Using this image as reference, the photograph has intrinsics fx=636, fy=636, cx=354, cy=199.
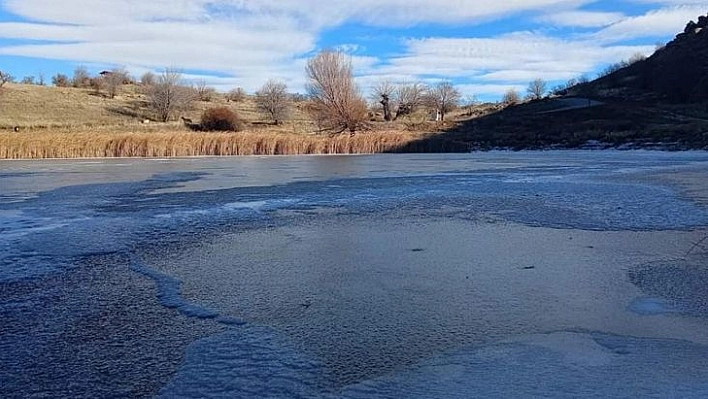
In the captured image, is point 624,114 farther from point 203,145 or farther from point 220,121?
point 203,145

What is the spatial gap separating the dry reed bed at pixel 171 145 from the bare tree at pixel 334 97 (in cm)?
1001

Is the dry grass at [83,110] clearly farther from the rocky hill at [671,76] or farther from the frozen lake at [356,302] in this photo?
the frozen lake at [356,302]

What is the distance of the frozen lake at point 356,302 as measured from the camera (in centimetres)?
274

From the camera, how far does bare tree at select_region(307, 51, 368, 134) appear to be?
3916 cm

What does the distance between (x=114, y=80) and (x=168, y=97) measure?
18594mm

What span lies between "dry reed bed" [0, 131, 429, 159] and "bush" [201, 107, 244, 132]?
13284 mm

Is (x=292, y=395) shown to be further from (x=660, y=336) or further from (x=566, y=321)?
(x=660, y=336)

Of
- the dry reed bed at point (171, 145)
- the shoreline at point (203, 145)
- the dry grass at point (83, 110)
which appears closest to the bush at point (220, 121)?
the dry grass at point (83, 110)

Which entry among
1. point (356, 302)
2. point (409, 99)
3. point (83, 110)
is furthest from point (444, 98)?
point (356, 302)

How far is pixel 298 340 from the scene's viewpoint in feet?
10.6

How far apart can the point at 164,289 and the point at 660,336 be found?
9.86 ft

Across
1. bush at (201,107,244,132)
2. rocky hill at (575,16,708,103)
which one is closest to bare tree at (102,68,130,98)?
bush at (201,107,244,132)

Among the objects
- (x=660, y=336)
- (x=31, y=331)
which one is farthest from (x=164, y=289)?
(x=660, y=336)

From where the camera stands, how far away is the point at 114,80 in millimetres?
68562
